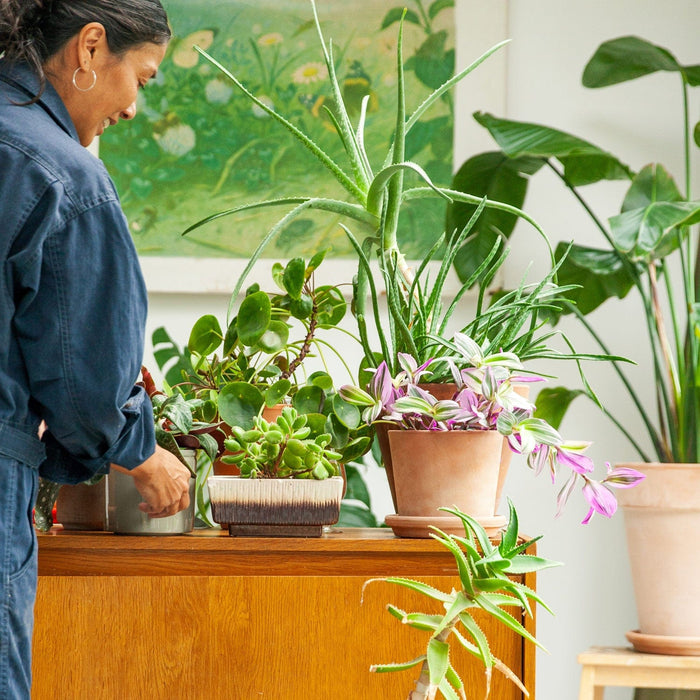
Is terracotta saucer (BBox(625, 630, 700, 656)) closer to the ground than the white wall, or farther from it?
closer to the ground

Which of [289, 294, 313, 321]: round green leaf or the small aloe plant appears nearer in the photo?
the small aloe plant

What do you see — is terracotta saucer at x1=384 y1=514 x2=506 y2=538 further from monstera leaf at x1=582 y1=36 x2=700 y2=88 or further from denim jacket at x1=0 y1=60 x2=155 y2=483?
monstera leaf at x1=582 y1=36 x2=700 y2=88

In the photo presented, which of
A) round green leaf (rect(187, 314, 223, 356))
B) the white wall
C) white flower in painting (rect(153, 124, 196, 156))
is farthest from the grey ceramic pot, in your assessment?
white flower in painting (rect(153, 124, 196, 156))

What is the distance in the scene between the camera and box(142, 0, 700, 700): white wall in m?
2.29

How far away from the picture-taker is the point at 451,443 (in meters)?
0.93

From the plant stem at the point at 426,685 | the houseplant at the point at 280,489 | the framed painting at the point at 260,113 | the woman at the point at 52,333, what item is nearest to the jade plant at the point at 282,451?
the houseplant at the point at 280,489

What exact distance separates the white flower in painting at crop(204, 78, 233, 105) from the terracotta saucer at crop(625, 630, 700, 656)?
5.26 feet

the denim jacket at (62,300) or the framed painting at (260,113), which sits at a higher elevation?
the framed painting at (260,113)

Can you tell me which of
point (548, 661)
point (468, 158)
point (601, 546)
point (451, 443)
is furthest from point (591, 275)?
point (451, 443)

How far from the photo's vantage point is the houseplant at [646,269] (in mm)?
1845

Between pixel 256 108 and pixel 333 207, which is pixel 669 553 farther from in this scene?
pixel 256 108

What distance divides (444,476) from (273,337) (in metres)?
0.27

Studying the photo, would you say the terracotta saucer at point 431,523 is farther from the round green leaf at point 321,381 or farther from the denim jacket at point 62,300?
the denim jacket at point 62,300

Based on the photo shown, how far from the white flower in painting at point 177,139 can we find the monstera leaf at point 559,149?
2.41 ft
